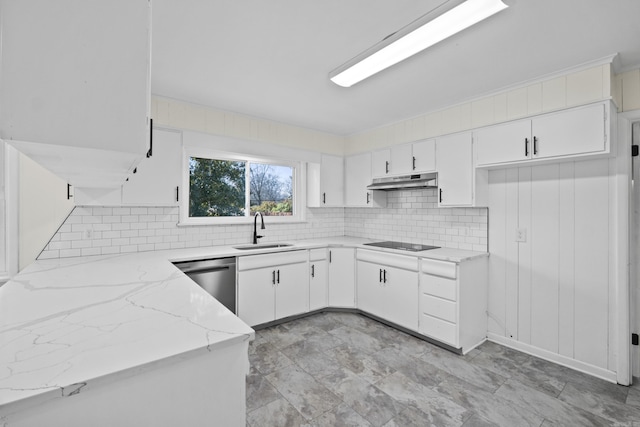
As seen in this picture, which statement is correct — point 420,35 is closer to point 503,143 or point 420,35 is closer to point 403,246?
point 503,143

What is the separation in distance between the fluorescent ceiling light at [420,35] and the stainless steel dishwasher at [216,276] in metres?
2.09

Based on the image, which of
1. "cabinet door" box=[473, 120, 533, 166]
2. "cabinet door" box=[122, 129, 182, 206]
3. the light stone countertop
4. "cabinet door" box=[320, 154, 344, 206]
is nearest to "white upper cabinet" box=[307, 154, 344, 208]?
"cabinet door" box=[320, 154, 344, 206]

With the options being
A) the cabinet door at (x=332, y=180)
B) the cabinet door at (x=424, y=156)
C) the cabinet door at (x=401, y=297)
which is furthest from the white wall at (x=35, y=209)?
the cabinet door at (x=424, y=156)

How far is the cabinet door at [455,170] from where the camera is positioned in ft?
9.98

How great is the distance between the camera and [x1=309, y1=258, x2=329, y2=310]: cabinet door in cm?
372

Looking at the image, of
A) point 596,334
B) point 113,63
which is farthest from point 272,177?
point 596,334

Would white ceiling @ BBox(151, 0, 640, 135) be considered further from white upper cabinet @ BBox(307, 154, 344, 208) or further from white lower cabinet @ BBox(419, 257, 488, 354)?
white lower cabinet @ BBox(419, 257, 488, 354)

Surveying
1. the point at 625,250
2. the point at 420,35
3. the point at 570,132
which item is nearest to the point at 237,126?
the point at 420,35

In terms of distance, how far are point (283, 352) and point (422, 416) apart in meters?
1.33

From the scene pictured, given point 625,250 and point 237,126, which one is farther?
point 237,126

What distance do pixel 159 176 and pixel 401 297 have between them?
2.87 metres

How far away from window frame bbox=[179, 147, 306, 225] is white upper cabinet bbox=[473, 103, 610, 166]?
2.38 metres

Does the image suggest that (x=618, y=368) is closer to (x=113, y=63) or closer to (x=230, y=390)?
(x=230, y=390)

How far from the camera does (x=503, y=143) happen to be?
277cm
